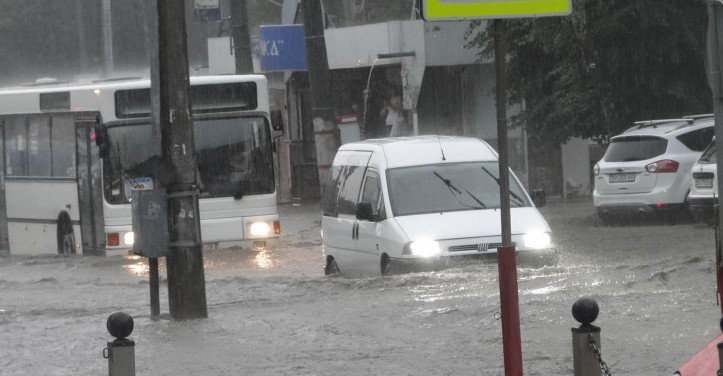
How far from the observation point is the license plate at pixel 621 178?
79.7ft

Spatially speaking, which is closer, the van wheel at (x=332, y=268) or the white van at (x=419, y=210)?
the white van at (x=419, y=210)

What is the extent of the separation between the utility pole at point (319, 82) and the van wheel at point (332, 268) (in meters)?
7.57

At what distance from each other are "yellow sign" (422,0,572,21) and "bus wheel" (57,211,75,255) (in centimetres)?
1566

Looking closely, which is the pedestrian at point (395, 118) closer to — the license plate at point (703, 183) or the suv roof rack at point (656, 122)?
the suv roof rack at point (656, 122)

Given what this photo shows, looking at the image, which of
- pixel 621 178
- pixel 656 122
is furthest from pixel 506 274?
pixel 656 122

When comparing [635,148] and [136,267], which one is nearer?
[136,267]

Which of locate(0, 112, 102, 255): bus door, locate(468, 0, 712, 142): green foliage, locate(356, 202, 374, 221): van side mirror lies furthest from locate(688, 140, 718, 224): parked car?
locate(0, 112, 102, 255): bus door

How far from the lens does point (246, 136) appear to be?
20625mm

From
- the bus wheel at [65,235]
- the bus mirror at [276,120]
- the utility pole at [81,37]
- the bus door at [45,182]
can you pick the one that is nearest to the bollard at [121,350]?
the bus mirror at [276,120]

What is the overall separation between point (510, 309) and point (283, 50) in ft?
90.3

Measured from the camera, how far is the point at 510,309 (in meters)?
7.23

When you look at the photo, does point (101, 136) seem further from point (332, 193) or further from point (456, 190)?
point (456, 190)

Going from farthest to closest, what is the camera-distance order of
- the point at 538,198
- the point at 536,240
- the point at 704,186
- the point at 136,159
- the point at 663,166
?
the point at 663,166
the point at 704,186
the point at 136,159
the point at 538,198
the point at 536,240

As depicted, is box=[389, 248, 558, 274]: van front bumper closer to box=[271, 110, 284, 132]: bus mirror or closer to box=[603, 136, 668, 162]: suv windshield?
box=[271, 110, 284, 132]: bus mirror
